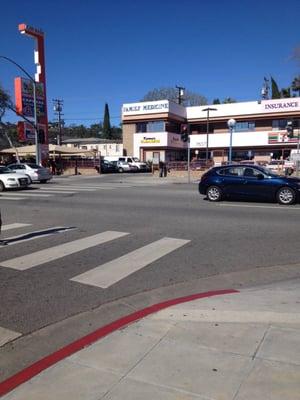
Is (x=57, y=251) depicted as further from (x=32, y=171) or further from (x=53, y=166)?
(x=53, y=166)

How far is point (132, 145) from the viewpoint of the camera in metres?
60.0

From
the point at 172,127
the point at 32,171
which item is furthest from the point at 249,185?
the point at 172,127

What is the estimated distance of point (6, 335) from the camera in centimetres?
435

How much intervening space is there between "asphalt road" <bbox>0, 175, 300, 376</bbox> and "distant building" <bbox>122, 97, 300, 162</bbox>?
42236 millimetres

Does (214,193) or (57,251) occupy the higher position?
(214,193)

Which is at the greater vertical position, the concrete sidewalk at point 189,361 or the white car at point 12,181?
the white car at point 12,181

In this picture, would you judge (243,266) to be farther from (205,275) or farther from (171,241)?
(171,241)

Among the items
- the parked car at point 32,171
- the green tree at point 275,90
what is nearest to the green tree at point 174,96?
the green tree at point 275,90

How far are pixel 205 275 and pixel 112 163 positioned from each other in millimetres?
43475

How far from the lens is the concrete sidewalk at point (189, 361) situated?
3.08 metres

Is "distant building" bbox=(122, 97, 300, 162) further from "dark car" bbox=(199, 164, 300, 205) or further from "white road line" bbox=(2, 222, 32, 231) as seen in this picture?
"white road line" bbox=(2, 222, 32, 231)

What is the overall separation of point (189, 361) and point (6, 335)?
200cm

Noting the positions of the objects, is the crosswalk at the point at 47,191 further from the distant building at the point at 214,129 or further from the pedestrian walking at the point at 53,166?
the distant building at the point at 214,129

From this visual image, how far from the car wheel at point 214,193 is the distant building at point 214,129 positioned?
38.9m
